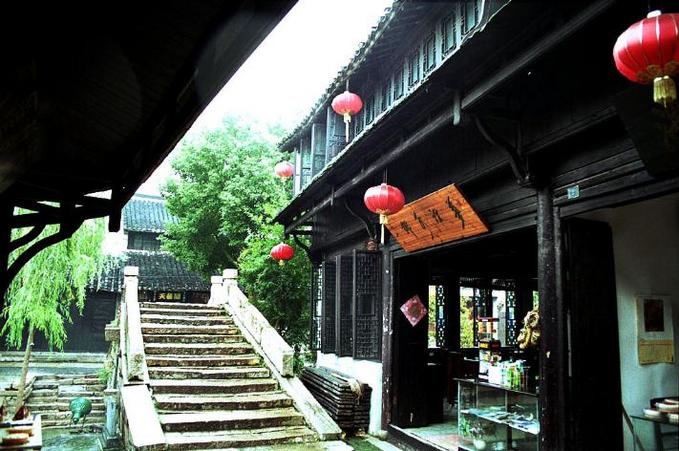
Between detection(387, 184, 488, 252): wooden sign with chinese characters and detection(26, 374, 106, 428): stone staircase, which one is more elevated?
detection(387, 184, 488, 252): wooden sign with chinese characters

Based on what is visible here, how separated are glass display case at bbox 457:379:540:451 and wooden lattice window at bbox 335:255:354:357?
366 centimetres

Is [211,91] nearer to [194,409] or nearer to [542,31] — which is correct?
[542,31]

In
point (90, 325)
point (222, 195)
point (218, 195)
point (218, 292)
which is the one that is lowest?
point (90, 325)

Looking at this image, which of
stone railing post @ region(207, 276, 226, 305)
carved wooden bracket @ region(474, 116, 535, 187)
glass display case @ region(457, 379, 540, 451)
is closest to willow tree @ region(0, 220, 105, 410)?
stone railing post @ region(207, 276, 226, 305)

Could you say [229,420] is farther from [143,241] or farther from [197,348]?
[143,241]

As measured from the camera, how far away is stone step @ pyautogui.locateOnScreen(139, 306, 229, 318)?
1327 cm

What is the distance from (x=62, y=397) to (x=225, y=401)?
39.1 feet

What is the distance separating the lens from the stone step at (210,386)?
910cm

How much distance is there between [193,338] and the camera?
11602 mm

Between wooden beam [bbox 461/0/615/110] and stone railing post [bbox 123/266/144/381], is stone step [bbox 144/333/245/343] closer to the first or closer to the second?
stone railing post [bbox 123/266/144/381]

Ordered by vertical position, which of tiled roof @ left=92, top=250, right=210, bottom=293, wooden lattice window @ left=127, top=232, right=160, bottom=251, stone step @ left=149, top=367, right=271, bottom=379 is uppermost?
wooden lattice window @ left=127, top=232, right=160, bottom=251

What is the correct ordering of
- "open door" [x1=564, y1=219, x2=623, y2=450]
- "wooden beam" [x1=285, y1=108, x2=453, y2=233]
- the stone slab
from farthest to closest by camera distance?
1. the stone slab
2. "wooden beam" [x1=285, y1=108, x2=453, y2=233]
3. "open door" [x1=564, y1=219, x2=623, y2=450]

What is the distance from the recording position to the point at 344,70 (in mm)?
9914

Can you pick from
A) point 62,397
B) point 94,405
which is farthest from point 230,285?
point 62,397
